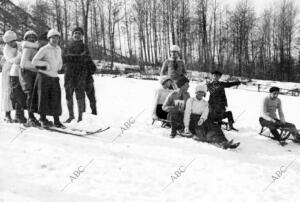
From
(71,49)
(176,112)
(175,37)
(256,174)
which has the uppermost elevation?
(175,37)

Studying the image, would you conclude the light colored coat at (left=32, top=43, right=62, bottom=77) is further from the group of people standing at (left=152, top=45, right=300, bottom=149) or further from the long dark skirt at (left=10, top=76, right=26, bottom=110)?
the group of people standing at (left=152, top=45, right=300, bottom=149)

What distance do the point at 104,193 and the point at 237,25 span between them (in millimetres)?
38118

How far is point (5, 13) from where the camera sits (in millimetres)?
39938

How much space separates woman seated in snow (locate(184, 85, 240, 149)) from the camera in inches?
254

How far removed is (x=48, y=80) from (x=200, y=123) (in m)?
3.11

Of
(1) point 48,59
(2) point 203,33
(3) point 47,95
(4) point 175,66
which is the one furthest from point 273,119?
(2) point 203,33

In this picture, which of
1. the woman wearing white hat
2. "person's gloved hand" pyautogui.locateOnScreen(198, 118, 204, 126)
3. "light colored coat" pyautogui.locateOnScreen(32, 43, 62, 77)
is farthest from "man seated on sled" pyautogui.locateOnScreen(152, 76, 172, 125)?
"light colored coat" pyautogui.locateOnScreen(32, 43, 62, 77)

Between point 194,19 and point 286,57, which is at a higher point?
point 194,19

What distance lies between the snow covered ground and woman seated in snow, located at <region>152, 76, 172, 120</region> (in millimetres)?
665

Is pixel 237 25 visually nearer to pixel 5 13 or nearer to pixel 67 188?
pixel 5 13

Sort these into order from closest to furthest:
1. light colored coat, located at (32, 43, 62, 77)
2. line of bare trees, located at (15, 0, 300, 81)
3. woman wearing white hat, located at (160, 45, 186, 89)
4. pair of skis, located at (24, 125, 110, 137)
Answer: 1. pair of skis, located at (24, 125, 110, 137)
2. light colored coat, located at (32, 43, 62, 77)
3. woman wearing white hat, located at (160, 45, 186, 89)
4. line of bare trees, located at (15, 0, 300, 81)

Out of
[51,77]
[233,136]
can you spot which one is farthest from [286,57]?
[51,77]

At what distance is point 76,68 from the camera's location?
7.41 meters

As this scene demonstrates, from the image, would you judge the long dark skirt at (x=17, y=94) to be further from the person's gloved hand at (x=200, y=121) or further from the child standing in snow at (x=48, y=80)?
the person's gloved hand at (x=200, y=121)
